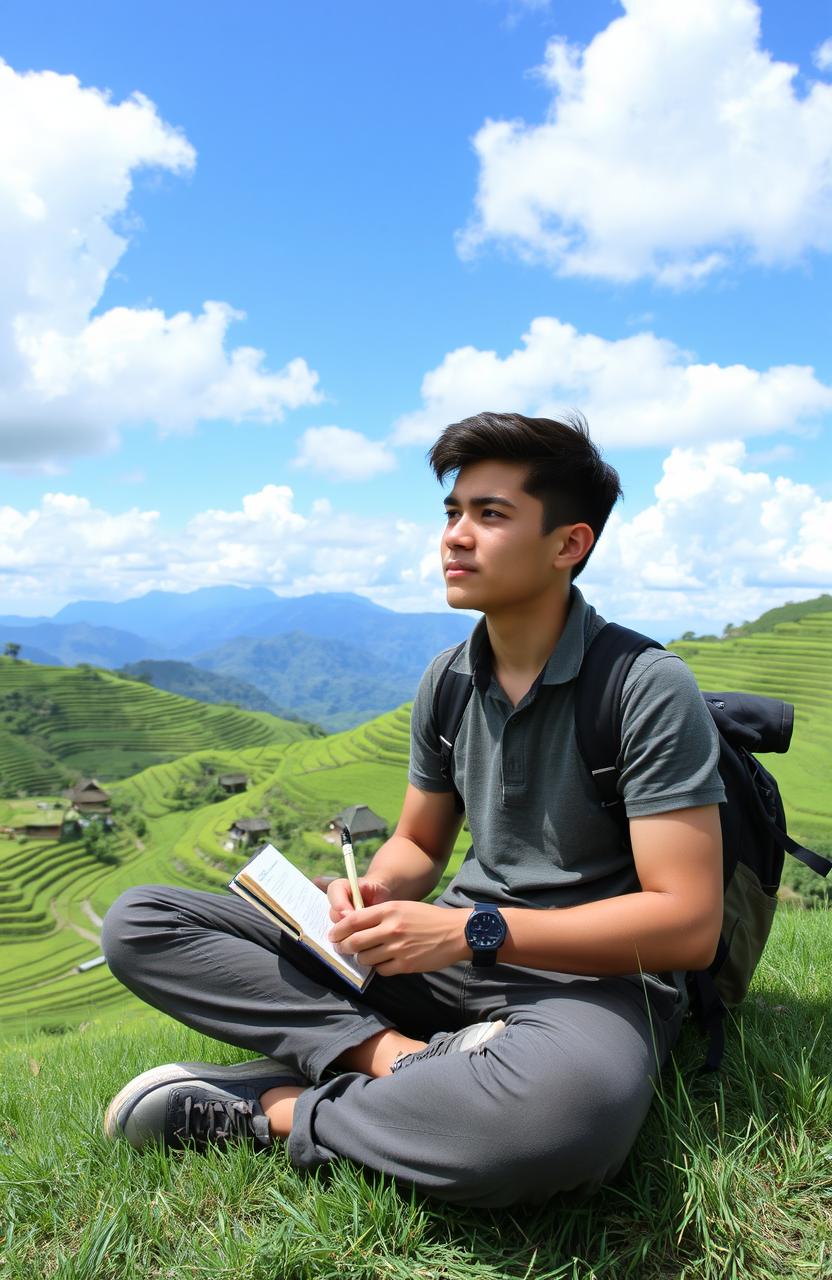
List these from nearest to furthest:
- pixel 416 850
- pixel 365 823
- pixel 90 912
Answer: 1. pixel 416 850
2. pixel 365 823
3. pixel 90 912

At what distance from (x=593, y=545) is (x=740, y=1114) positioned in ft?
5.04

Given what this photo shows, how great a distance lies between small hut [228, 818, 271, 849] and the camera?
2254 inches

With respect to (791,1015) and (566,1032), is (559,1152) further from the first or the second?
(791,1015)

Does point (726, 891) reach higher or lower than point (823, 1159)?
higher

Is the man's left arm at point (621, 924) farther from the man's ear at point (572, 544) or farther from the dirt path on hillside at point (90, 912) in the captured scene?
the dirt path on hillside at point (90, 912)

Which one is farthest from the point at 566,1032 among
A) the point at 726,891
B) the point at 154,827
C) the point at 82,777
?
the point at 82,777

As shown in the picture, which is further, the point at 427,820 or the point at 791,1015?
the point at 427,820

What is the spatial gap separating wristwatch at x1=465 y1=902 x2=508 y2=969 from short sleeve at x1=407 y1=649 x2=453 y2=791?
68 centimetres

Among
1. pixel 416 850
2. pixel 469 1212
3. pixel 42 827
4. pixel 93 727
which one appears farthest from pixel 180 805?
pixel 469 1212

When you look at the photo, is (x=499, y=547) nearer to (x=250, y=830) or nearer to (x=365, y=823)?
(x=365, y=823)

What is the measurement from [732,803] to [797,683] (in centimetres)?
5027

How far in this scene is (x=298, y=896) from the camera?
2297 mm

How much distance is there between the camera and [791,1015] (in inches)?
97.3

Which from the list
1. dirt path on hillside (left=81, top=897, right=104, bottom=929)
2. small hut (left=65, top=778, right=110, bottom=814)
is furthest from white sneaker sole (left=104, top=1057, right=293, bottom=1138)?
small hut (left=65, top=778, right=110, bottom=814)
